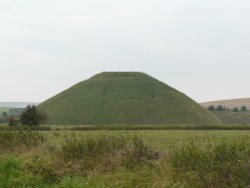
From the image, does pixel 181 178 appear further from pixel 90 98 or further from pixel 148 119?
pixel 90 98

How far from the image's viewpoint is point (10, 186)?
1311cm

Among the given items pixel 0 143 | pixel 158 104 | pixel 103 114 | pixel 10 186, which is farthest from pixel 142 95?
pixel 10 186

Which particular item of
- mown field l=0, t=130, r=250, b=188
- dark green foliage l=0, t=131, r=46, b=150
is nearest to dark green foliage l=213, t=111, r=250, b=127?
dark green foliage l=0, t=131, r=46, b=150

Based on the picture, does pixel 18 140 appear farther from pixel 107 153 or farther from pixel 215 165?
pixel 215 165

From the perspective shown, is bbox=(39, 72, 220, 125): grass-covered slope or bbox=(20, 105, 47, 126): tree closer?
bbox=(20, 105, 47, 126): tree

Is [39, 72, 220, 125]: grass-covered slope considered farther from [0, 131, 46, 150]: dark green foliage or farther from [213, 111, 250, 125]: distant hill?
[0, 131, 46, 150]: dark green foliage

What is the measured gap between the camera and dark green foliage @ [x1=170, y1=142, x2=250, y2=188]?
10.1 metres

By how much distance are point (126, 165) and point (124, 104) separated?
87086 mm

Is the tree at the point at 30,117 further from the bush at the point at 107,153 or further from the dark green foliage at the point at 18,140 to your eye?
the bush at the point at 107,153

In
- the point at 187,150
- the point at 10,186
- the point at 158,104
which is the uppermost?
the point at 158,104

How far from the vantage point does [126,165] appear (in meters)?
13.6

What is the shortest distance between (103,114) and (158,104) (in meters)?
12.8

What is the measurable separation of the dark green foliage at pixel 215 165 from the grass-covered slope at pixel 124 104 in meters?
77.3

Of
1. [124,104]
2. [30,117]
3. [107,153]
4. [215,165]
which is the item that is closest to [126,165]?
[107,153]
